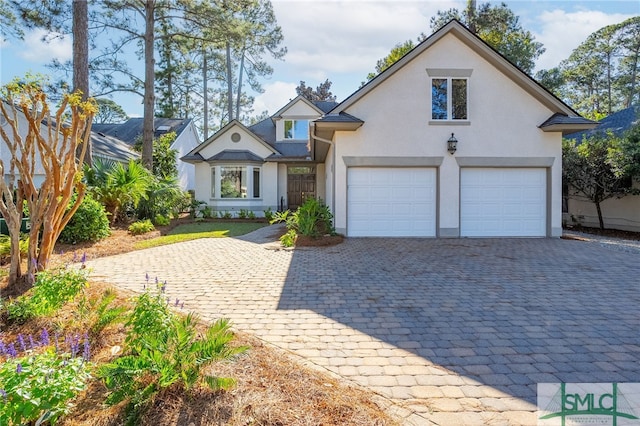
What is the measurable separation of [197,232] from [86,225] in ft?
13.4

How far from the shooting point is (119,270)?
21.6ft

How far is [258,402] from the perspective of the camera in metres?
2.38

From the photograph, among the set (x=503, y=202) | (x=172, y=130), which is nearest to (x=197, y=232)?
(x=503, y=202)

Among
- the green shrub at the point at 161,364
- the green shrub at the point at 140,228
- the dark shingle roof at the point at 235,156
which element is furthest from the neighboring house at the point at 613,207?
the green shrub at the point at 140,228

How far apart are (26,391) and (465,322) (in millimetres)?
4020

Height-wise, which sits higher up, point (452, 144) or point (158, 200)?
point (452, 144)

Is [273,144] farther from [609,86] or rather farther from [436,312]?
[609,86]

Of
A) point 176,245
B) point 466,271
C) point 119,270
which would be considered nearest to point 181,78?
point 176,245

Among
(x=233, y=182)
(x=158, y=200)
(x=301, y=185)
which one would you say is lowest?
(x=158, y=200)

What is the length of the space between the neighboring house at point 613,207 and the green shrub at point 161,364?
15643mm

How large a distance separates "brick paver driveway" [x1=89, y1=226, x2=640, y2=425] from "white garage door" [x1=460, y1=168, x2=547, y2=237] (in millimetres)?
2389

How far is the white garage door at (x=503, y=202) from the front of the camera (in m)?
11.0

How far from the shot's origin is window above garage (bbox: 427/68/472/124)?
423 inches

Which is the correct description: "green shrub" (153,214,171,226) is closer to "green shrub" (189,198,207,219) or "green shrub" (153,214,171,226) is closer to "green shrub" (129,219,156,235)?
"green shrub" (129,219,156,235)
